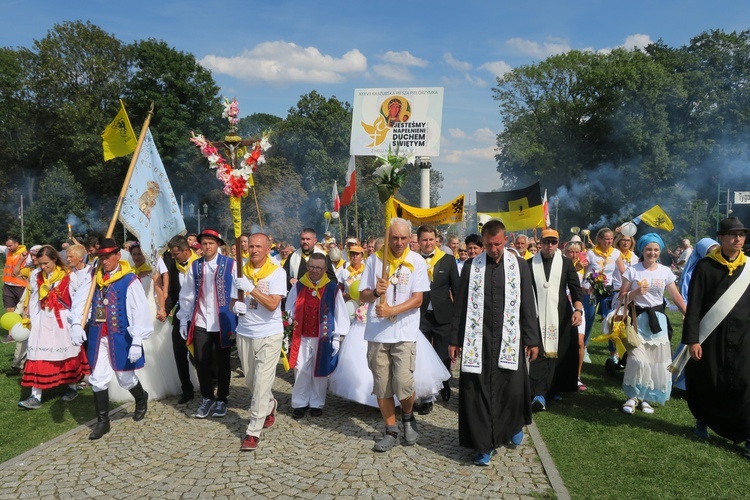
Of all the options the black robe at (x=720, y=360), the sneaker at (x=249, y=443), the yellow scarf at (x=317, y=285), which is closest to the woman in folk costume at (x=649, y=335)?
the black robe at (x=720, y=360)

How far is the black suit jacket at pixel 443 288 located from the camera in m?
7.00

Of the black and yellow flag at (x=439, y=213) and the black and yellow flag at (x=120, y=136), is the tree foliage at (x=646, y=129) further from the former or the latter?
the black and yellow flag at (x=120, y=136)

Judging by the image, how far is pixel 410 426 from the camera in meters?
5.54

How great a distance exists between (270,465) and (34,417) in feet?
10.9

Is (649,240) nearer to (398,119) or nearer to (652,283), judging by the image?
(652,283)

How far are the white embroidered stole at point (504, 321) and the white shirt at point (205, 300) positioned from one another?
108 inches

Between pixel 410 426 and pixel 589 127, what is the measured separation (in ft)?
145

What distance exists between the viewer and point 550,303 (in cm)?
663

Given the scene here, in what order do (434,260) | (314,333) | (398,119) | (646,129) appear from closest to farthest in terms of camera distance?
(314,333)
(434,260)
(398,119)
(646,129)

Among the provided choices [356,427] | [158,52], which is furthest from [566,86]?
[356,427]

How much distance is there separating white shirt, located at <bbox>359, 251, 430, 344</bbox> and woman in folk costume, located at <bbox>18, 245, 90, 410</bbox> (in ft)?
13.0

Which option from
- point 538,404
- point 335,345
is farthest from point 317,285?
point 538,404

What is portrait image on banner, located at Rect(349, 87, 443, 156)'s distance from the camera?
17.2 m

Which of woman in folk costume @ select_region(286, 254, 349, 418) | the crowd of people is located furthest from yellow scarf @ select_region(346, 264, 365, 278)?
woman in folk costume @ select_region(286, 254, 349, 418)
